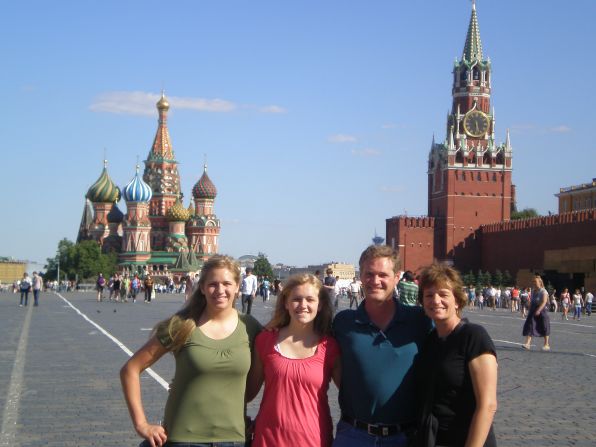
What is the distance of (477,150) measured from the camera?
86.8m

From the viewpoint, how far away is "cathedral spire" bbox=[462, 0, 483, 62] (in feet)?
292

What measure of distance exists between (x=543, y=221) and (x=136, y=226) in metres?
39.5

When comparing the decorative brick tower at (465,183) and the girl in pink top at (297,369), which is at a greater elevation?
the decorative brick tower at (465,183)

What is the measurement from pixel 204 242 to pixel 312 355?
92550mm

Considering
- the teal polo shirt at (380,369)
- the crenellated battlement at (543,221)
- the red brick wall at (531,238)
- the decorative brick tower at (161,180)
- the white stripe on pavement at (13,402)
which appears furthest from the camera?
the decorative brick tower at (161,180)

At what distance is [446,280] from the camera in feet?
12.3

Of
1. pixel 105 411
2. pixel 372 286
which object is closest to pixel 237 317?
pixel 372 286

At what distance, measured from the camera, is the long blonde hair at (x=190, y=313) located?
12.2 feet

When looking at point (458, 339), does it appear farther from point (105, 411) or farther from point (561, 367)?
point (561, 367)

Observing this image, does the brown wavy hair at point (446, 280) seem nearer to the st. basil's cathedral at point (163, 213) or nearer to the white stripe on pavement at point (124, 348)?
the white stripe on pavement at point (124, 348)

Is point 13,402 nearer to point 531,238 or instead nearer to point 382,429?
point 382,429

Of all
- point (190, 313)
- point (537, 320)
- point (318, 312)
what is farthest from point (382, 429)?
point (537, 320)

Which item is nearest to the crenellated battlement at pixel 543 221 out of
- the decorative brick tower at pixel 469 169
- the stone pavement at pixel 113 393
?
the decorative brick tower at pixel 469 169

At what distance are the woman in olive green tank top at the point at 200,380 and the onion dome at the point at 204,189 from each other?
3696 inches
